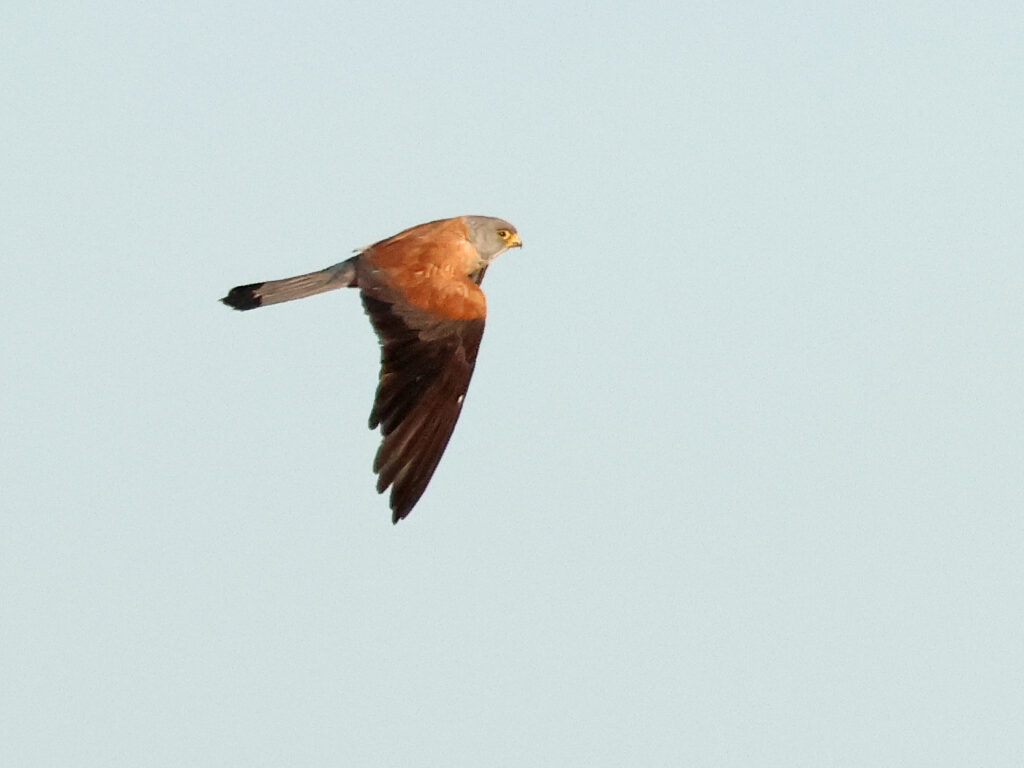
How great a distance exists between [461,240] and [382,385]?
1923 mm

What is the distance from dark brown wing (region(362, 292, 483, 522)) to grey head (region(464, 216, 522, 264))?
101 cm

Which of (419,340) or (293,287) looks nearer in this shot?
(419,340)

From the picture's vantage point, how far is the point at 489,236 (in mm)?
16516

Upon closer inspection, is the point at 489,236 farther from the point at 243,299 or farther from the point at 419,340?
the point at 243,299

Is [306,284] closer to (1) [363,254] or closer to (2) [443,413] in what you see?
(1) [363,254]

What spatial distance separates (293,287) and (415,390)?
4.94ft

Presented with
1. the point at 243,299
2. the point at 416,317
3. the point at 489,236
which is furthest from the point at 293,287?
the point at 489,236

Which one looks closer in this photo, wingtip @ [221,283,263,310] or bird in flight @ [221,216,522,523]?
bird in flight @ [221,216,522,523]

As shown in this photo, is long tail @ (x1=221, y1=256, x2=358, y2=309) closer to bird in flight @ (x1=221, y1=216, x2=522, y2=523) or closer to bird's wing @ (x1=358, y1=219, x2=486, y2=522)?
bird in flight @ (x1=221, y1=216, x2=522, y2=523)

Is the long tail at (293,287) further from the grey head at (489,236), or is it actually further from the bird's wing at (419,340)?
the grey head at (489,236)

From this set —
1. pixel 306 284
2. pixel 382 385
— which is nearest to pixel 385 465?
pixel 382 385

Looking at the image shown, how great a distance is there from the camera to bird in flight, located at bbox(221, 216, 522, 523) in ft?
48.6

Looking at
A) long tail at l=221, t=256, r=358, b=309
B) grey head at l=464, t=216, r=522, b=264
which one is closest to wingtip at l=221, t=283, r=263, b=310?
long tail at l=221, t=256, r=358, b=309

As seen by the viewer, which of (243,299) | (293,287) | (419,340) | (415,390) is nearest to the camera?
(415,390)
